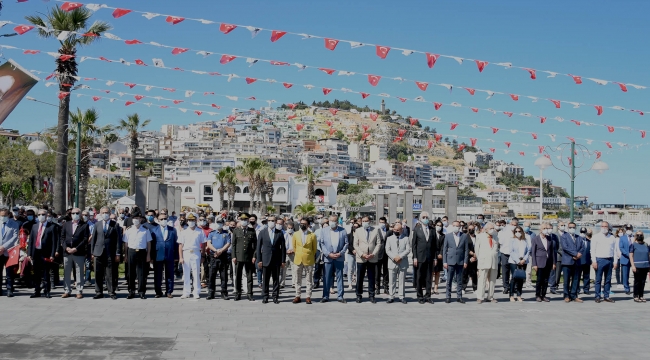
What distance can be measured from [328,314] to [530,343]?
13.9 ft

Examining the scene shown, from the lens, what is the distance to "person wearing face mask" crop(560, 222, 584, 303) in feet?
53.9

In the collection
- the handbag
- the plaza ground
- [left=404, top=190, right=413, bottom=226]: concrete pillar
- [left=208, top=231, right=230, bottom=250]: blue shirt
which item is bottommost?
the plaza ground

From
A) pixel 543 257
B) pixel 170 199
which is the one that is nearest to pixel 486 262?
pixel 543 257

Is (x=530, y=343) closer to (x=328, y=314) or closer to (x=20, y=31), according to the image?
(x=328, y=314)

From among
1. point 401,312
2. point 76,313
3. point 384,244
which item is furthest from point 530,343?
point 76,313

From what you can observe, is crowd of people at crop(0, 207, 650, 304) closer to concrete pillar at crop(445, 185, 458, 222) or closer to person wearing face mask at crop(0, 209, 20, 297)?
person wearing face mask at crop(0, 209, 20, 297)

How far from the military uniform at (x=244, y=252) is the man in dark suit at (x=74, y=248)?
10.7 feet

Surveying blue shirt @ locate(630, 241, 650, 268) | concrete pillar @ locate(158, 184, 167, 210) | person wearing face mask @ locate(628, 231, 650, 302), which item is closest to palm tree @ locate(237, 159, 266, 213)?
concrete pillar @ locate(158, 184, 167, 210)

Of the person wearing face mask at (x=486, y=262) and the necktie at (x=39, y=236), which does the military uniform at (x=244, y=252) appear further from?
the person wearing face mask at (x=486, y=262)

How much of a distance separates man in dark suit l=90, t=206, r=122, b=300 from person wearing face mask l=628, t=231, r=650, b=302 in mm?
12140

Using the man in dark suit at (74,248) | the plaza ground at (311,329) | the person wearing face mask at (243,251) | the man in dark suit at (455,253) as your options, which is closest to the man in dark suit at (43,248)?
the man in dark suit at (74,248)

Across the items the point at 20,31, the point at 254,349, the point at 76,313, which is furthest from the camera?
the point at 20,31

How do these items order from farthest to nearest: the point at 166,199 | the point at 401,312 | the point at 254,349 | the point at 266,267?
1. the point at 166,199
2. the point at 266,267
3. the point at 401,312
4. the point at 254,349

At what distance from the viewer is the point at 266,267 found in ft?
50.0
